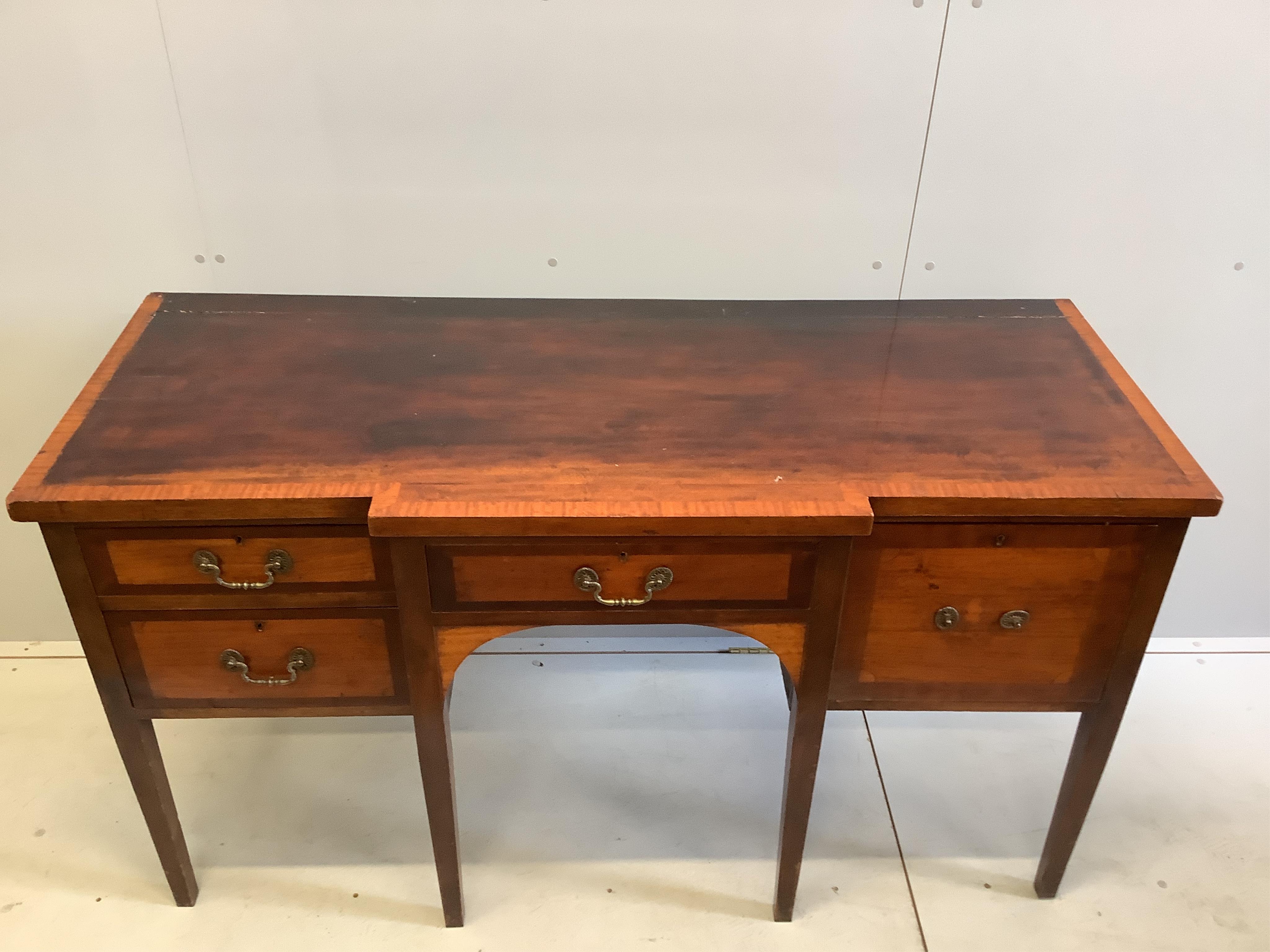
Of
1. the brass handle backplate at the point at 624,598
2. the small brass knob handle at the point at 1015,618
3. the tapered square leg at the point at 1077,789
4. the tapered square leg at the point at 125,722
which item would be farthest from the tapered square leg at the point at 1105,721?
the tapered square leg at the point at 125,722

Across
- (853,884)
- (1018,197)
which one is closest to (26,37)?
(1018,197)

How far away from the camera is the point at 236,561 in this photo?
43.9 inches

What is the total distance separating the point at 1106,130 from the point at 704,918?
1.28 m

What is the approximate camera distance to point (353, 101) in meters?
1.40

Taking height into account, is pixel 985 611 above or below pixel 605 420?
below

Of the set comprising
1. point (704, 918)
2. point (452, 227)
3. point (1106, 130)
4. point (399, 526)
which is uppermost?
point (1106, 130)

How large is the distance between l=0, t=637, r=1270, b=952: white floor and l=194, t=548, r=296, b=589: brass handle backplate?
608 millimetres

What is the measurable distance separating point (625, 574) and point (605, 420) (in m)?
0.20

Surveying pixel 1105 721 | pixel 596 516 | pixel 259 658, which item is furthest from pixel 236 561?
pixel 1105 721

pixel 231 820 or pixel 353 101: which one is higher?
pixel 353 101

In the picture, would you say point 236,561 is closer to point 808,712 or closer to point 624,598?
point 624,598

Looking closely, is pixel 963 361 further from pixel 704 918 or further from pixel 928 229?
pixel 704 918

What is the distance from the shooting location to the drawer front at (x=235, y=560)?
109 centimetres

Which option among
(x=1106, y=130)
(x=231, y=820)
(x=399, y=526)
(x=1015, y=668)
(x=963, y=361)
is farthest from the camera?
(x=231, y=820)
